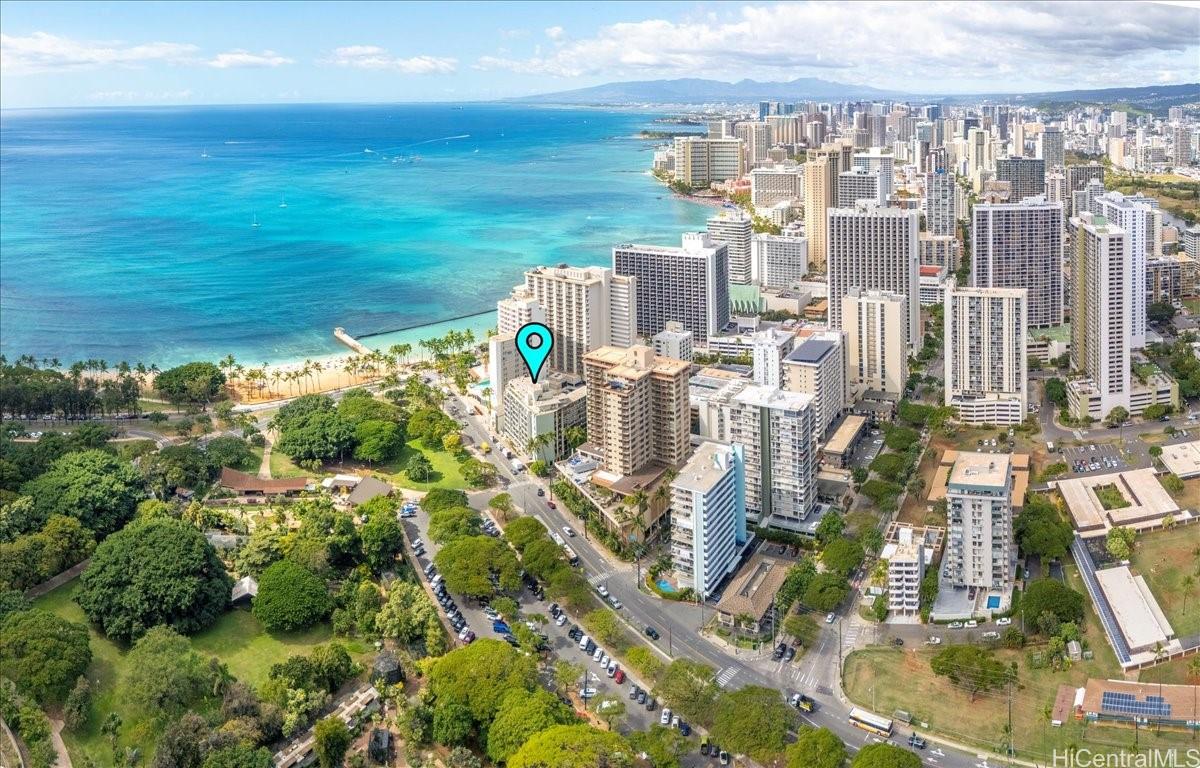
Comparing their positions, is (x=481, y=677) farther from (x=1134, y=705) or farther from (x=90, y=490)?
(x=90, y=490)

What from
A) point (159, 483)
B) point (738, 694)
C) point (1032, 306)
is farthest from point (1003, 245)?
point (159, 483)

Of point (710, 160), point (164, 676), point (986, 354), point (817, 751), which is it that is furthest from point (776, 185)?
point (164, 676)

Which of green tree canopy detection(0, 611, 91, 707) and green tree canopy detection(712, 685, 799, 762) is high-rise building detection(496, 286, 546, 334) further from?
green tree canopy detection(712, 685, 799, 762)

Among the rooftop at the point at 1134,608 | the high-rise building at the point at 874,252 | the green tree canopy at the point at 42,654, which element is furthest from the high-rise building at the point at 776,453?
the high-rise building at the point at 874,252

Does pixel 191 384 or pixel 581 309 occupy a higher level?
pixel 581 309

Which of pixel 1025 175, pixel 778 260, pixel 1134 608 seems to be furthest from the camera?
pixel 1025 175

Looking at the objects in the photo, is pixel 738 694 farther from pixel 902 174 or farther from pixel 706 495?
pixel 902 174
